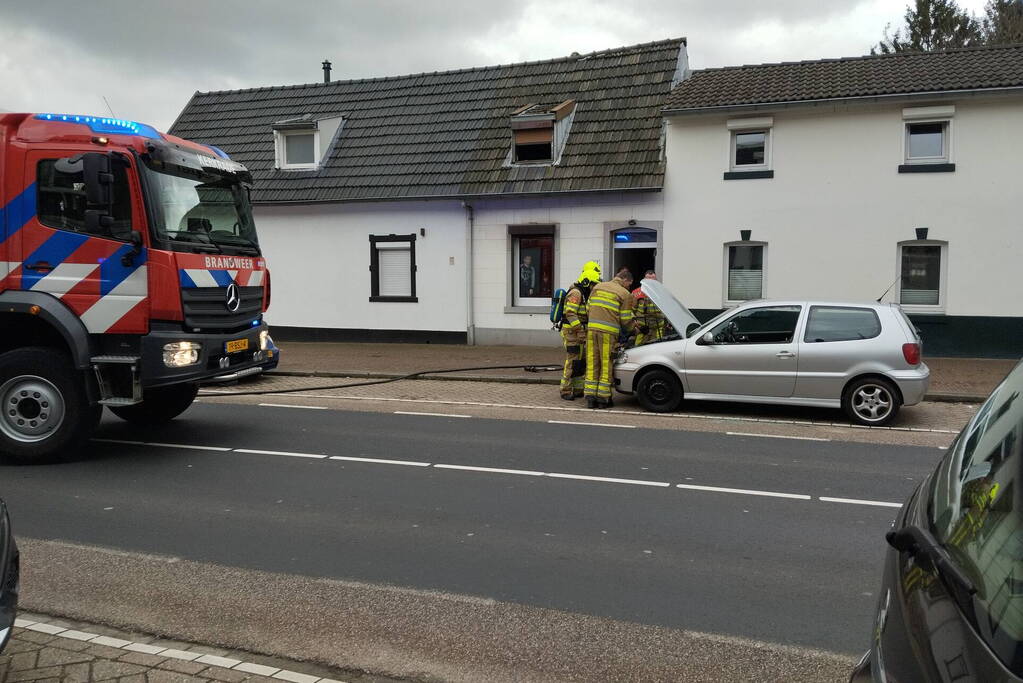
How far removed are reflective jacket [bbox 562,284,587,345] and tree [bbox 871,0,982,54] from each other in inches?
1058

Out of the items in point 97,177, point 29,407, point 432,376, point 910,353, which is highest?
point 97,177

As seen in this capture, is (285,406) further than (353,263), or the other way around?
(353,263)

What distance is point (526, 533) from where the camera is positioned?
19.1ft

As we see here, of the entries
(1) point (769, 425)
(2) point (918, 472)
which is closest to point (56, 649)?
(2) point (918, 472)

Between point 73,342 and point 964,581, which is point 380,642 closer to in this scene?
point 964,581

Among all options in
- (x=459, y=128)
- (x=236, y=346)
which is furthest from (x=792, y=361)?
(x=459, y=128)

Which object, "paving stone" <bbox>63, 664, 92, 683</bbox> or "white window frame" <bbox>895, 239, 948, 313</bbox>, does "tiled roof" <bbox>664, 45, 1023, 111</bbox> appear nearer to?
"white window frame" <bbox>895, 239, 948, 313</bbox>

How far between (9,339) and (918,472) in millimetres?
8673

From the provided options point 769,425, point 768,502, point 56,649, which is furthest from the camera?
point 769,425

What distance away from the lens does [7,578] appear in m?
3.44

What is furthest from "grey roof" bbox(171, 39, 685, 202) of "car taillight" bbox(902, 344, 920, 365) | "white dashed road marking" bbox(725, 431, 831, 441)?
"white dashed road marking" bbox(725, 431, 831, 441)

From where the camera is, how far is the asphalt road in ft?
15.6

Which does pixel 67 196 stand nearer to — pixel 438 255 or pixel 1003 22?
pixel 438 255

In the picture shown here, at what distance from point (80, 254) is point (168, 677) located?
5.14 metres
